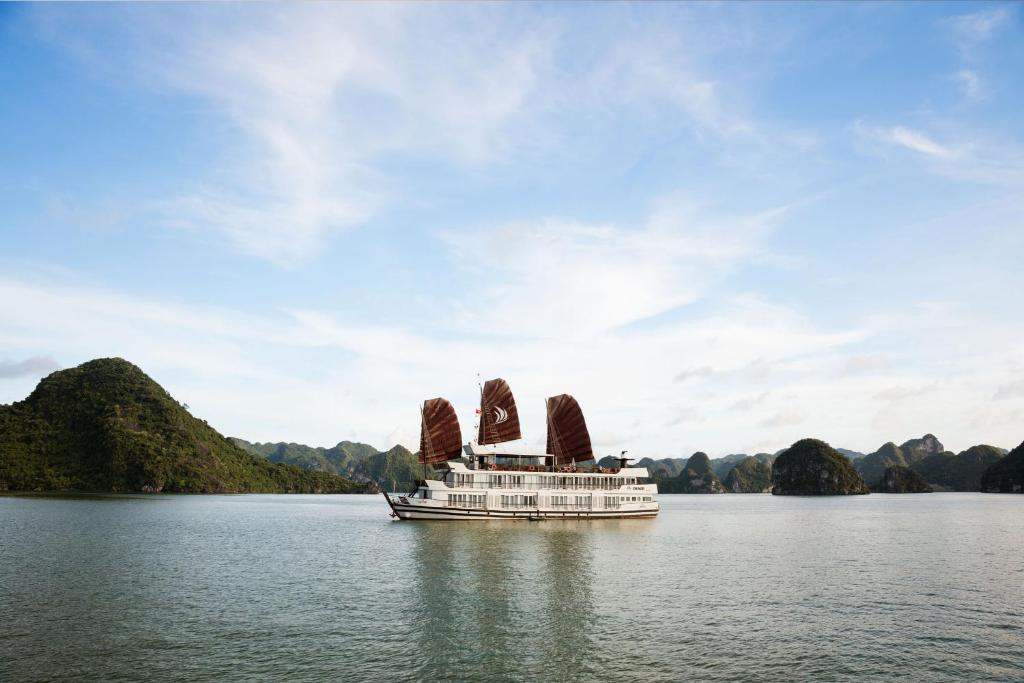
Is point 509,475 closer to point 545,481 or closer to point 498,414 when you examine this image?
point 545,481

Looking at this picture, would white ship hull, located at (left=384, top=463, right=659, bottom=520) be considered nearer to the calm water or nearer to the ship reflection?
the calm water

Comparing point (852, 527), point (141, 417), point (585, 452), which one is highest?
point (141, 417)

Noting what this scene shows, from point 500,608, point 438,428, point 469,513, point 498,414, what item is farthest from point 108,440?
point 500,608

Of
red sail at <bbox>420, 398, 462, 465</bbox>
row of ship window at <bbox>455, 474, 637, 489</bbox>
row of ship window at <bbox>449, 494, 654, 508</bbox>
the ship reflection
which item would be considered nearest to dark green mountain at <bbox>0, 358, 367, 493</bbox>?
red sail at <bbox>420, 398, 462, 465</bbox>

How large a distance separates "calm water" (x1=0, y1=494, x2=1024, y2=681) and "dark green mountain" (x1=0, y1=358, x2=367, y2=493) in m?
97.9

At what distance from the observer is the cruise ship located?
70.3 m

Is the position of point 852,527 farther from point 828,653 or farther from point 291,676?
point 291,676

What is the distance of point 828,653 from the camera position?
77.1 feet

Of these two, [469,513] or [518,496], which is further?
[518,496]

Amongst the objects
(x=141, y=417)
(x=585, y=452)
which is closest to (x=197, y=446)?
(x=141, y=417)

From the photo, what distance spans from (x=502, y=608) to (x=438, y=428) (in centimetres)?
4995

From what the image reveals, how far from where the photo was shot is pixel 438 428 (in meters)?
78.9

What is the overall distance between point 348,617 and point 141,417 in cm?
16449

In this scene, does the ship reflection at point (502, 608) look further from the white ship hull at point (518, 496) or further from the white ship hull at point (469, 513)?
the white ship hull at point (518, 496)
